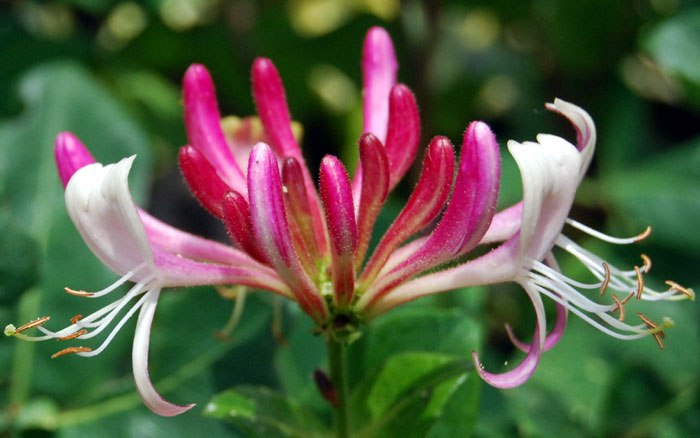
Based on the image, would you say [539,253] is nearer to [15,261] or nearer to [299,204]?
[299,204]

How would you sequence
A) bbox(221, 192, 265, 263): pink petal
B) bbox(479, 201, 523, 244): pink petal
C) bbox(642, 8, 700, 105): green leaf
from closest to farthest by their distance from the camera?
1. bbox(221, 192, 265, 263): pink petal
2. bbox(479, 201, 523, 244): pink petal
3. bbox(642, 8, 700, 105): green leaf

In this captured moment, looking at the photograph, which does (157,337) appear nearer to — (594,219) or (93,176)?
(93,176)

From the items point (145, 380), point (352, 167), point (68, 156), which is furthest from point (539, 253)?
point (352, 167)

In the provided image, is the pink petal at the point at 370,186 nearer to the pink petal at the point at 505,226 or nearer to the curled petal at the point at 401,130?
the curled petal at the point at 401,130

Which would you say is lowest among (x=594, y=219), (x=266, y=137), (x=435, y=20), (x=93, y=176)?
(x=594, y=219)

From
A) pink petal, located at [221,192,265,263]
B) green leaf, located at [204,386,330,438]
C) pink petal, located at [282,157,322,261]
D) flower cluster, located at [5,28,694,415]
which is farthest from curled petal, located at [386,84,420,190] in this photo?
green leaf, located at [204,386,330,438]

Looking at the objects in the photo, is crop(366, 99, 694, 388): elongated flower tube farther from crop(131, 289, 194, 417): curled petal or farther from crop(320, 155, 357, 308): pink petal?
crop(131, 289, 194, 417): curled petal

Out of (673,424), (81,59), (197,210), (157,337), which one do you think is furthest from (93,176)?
(197,210)
